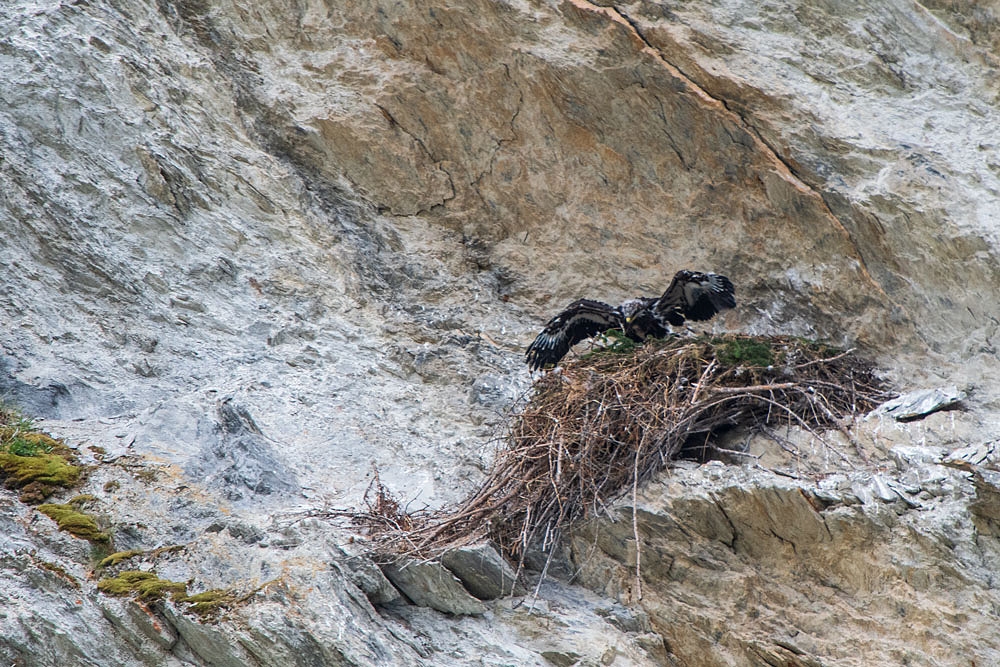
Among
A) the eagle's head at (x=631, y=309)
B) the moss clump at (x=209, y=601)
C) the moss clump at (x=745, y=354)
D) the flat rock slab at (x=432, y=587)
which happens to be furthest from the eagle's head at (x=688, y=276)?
the moss clump at (x=209, y=601)

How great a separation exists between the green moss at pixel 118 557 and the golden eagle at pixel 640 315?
2.87m

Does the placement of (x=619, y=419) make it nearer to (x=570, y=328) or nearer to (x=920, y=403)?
(x=570, y=328)

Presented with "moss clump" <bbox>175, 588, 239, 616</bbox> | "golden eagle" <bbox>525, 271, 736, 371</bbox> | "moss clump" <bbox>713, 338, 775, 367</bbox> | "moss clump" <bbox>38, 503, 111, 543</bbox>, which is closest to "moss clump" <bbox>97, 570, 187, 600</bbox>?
"moss clump" <bbox>175, 588, 239, 616</bbox>

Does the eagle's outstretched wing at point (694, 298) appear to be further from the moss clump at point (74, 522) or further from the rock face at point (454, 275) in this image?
the moss clump at point (74, 522)

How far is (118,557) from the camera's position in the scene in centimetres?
376

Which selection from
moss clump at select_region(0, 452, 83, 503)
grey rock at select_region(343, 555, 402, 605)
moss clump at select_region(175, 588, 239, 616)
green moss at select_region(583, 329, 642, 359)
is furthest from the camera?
green moss at select_region(583, 329, 642, 359)

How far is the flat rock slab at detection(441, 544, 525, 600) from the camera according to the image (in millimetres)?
4316

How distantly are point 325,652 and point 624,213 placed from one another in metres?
4.40

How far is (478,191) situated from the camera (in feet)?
23.3

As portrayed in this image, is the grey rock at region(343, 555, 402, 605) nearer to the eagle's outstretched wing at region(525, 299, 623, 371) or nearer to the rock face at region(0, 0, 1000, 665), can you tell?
the rock face at region(0, 0, 1000, 665)

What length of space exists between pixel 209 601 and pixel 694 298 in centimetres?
366

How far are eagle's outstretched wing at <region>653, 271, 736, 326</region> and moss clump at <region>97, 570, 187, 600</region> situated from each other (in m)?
3.56

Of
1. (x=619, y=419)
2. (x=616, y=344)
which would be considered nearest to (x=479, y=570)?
(x=619, y=419)

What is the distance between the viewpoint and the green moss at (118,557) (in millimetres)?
3725
